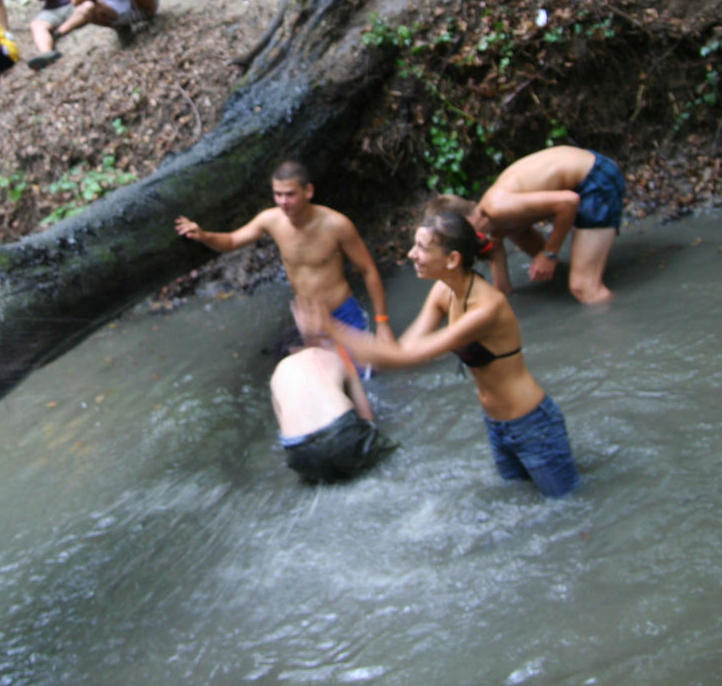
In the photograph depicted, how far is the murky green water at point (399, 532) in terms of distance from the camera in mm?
2711

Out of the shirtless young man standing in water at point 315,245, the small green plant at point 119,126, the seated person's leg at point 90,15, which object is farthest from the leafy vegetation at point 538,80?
the seated person's leg at point 90,15

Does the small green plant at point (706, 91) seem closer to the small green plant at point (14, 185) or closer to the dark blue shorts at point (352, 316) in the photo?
the dark blue shorts at point (352, 316)

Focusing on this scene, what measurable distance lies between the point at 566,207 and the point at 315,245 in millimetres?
1879

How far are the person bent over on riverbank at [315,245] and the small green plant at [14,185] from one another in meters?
4.31

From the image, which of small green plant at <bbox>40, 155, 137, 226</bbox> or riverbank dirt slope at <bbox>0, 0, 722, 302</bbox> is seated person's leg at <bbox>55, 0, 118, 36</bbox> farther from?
small green plant at <bbox>40, 155, 137, 226</bbox>

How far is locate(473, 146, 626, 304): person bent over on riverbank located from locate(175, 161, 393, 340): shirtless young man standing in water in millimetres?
943

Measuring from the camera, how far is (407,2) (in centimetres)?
707

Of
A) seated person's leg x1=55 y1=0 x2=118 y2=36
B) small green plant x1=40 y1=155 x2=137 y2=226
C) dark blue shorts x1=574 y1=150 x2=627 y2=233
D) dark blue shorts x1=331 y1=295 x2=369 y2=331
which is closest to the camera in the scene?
dark blue shorts x1=331 y1=295 x2=369 y2=331

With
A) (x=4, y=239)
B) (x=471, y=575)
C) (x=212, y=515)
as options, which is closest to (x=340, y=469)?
(x=212, y=515)

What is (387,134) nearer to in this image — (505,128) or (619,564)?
(505,128)

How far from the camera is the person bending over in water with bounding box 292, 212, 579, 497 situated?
2.94 m

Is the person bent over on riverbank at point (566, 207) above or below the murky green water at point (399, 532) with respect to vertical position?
above

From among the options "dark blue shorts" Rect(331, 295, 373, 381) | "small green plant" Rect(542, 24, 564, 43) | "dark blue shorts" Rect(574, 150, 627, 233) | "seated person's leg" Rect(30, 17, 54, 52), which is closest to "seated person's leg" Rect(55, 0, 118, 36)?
"seated person's leg" Rect(30, 17, 54, 52)

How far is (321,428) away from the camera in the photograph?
13.0 ft
